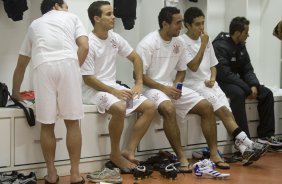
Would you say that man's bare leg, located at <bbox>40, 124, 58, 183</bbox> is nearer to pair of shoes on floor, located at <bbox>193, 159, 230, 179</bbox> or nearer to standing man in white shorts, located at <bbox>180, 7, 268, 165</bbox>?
pair of shoes on floor, located at <bbox>193, 159, 230, 179</bbox>

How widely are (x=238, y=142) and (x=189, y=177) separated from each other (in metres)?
0.80

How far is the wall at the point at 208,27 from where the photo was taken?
452 cm

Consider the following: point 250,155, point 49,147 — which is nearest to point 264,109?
point 250,155

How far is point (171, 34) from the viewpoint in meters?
4.59

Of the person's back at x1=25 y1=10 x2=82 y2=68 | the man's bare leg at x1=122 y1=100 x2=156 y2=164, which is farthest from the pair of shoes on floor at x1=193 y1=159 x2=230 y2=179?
the person's back at x1=25 y1=10 x2=82 y2=68

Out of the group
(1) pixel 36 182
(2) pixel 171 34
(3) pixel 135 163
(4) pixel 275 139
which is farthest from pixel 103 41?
(4) pixel 275 139

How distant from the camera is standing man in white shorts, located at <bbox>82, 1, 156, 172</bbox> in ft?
13.3

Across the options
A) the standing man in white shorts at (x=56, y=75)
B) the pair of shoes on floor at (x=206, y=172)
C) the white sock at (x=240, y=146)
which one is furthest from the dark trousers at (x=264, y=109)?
the standing man in white shorts at (x=56, y=75)

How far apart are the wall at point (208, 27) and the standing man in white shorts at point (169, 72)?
0.67 metres

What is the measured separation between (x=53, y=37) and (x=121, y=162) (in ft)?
3.97

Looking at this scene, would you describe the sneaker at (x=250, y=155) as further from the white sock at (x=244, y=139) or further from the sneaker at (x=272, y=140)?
the sneaker at (x=272, y=140)

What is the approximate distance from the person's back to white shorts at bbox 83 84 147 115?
647 mm

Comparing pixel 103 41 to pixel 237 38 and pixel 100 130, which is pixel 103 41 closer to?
pixel 100 130

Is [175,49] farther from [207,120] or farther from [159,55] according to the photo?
[207,120]
